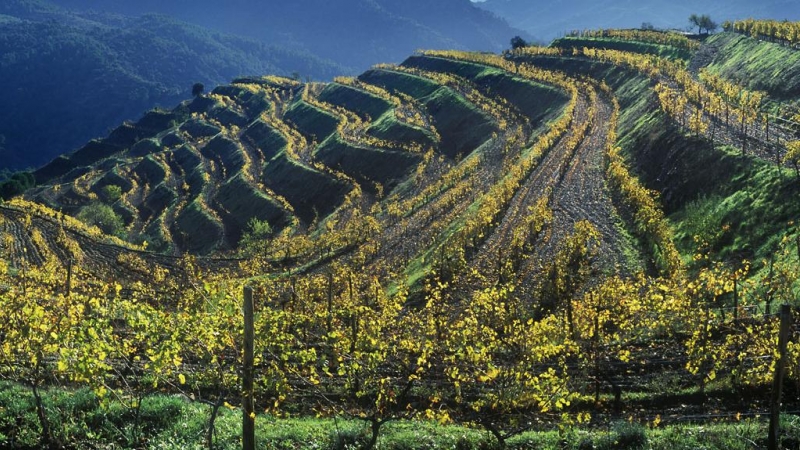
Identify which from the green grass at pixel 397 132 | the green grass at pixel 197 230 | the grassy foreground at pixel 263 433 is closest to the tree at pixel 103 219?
the green grass at pixel 197 230

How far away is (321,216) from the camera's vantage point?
131m

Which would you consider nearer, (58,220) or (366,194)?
(58,220)

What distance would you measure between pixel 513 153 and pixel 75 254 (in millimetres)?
91442

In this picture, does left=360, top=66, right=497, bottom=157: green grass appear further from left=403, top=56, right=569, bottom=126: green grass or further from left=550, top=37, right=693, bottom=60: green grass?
left=550, top=37, right=693, bottom=60: green grass

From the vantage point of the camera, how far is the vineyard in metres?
22.1

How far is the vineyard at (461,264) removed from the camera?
72.4 ft

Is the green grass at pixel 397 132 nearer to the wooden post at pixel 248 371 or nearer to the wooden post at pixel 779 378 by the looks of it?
the wooden post at pixel 779 378

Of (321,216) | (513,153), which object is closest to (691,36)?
(513,153)

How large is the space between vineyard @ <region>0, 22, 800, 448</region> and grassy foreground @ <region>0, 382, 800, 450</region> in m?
0.38

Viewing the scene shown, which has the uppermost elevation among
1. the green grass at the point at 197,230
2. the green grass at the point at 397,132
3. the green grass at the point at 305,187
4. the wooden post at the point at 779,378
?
the green grass at the point at 397,132

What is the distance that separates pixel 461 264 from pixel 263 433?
144ft

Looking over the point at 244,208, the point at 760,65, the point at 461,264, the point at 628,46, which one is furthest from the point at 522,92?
the point at 461,264

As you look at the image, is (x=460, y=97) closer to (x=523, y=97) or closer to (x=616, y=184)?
(x=523, y=97)

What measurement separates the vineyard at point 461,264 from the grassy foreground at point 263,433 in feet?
1.26
